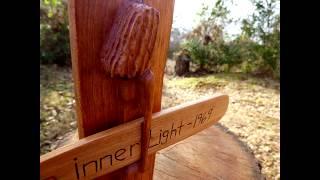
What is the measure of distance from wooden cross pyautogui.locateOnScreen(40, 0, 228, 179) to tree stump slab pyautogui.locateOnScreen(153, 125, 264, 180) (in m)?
0.65

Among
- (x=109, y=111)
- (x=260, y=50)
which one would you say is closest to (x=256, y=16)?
(x=260, y=50)

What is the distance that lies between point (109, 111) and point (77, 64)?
0.19 m

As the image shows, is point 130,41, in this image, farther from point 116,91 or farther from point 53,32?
point 53,32

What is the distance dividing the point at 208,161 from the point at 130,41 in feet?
4.04

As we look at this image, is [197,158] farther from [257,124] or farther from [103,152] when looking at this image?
[257,124]

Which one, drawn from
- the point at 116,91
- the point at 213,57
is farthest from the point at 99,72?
the point at 213,57

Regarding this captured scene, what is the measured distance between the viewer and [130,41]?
2.34ft

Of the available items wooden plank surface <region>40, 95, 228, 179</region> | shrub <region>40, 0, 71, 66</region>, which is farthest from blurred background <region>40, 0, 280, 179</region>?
wooden plank surface <region>40, 95, 228, 179</region>

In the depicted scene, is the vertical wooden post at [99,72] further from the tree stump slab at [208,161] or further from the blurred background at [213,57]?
the blurred background at [213,57]

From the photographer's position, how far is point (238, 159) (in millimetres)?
1771

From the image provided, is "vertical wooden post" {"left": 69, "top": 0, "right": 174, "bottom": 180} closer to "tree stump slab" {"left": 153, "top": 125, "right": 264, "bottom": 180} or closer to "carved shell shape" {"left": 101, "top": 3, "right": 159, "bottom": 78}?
"carved shell shape" {"left": 101, "top": 3, "right": 159, "bottom": 78}

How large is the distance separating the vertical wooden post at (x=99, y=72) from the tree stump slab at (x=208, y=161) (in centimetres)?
67

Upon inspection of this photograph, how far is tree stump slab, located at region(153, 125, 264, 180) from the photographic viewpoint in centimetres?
160

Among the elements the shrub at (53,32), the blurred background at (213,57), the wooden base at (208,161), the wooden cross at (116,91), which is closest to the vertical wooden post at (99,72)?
the wooden cross at (116,91)
